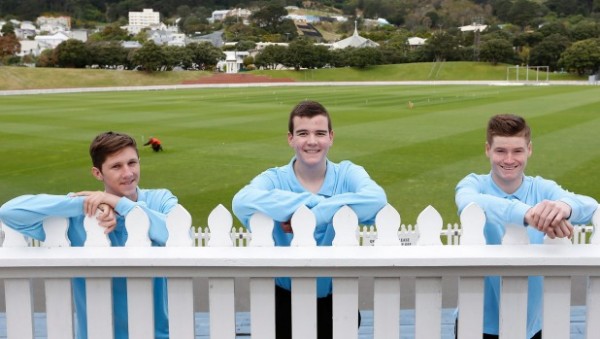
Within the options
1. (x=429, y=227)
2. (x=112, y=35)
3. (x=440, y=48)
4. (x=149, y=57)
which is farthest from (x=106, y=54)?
(x=429, y=227)

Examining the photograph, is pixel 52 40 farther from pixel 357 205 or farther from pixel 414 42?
pixel 357 205

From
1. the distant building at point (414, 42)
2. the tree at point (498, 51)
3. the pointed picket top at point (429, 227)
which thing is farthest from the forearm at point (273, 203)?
the distant building at point (414, 42)

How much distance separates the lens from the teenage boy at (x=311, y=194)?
3537 mm

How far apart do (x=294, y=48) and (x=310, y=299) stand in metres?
108

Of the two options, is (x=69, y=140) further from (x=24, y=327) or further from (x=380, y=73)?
(x=380, y=73)

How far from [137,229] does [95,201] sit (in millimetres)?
263

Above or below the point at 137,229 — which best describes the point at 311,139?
above

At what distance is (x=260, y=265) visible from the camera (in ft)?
11.0

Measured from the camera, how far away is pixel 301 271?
338cm

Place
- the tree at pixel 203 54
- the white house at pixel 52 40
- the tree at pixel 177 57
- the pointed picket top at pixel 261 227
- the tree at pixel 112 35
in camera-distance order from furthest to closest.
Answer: the white house at pixel 52 40 → the tree at pixel 112 35 → the tree at pixel 203 54 → the tree at pixel 177 57 → the pointed picket top at pixel 261 227

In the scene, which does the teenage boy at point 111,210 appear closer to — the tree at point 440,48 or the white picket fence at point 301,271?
the white picket fence at point 301,271

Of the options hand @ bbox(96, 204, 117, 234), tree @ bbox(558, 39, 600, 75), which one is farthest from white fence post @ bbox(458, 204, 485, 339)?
tree @ bbox(558, 39, 600, 75)

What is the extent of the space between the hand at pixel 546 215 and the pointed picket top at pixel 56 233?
91.0 inches

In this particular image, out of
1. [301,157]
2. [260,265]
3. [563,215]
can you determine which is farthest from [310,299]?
[563,215]
